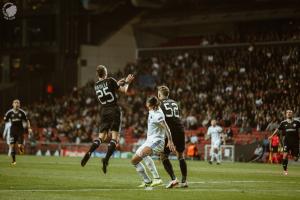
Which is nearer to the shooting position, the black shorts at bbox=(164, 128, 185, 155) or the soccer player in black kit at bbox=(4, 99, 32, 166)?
the black shorts at bbox=(164, 128, 185, 155)

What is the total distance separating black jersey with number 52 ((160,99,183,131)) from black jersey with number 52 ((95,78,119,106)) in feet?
6.38

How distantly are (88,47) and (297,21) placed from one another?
18.2 meters

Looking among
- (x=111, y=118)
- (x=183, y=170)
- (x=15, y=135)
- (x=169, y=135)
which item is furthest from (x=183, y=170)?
(x=15, y=135)

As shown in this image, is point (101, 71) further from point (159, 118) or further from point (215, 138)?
point (215, 138)

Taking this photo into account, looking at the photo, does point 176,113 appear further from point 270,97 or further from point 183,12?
point 183,12

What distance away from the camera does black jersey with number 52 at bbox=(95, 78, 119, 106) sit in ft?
62.8

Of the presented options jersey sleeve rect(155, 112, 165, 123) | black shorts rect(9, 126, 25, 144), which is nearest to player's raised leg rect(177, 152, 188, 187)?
jersey sleeve rect(155, 112, 165, 123)

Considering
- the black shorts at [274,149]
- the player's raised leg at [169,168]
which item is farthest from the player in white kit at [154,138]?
the black shorts at [274,149]

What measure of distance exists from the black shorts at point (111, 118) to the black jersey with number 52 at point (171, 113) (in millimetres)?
2078

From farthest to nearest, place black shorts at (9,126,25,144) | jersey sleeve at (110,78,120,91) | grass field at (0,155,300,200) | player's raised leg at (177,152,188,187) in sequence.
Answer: black shorts at (9,126,25,144), jersey sleeve at (110,78,120,91), player's raised leg at (177,152,188,187), grass field at (0,155,300,200)

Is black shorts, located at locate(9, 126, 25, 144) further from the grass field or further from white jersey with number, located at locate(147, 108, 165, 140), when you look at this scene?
white jersey with number, located at locate(147, 108, 165, 140)

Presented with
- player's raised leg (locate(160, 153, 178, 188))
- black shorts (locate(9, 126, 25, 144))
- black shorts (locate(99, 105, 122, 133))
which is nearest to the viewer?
player's raised leg (locate(160, 153, 178, 188))

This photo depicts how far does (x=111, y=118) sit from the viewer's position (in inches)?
766

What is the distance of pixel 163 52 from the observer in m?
59.0
